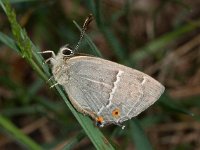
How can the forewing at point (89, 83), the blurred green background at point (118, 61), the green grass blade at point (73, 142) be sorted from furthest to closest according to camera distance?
the blurred green background at point (118, 61) → the forewing at point (89, 83) → the green grass blade at point (73, 142)

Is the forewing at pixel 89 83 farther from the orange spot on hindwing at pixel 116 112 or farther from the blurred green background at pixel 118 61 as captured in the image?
the blurred green background at pixel 118 61

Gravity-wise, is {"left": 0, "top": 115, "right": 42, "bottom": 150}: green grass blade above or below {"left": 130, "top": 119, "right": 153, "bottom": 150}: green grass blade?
above

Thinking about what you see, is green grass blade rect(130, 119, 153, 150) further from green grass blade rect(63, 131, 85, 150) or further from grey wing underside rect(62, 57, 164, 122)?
green grass blade rect(63, 131, 85, 150)

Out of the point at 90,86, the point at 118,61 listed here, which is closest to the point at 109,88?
the point at 90,86

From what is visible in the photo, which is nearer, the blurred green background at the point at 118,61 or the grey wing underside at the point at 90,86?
the grey wing underside at the point at 90,86

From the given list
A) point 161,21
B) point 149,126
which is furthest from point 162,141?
point 161,21

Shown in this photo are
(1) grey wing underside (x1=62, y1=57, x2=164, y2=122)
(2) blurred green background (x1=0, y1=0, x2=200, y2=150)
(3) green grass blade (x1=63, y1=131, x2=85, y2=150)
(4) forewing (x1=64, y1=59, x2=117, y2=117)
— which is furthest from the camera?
(2) blurred green background (x1=0, y1=0, x2=200, y2=150)

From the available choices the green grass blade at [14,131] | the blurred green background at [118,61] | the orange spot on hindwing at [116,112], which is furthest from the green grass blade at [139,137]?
the blurred green background at [118,61]

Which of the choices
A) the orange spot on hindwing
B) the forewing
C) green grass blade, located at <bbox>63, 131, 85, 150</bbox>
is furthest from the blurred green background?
green grass blade, located at <bbox>63, 131, 85, 150</bbox>
